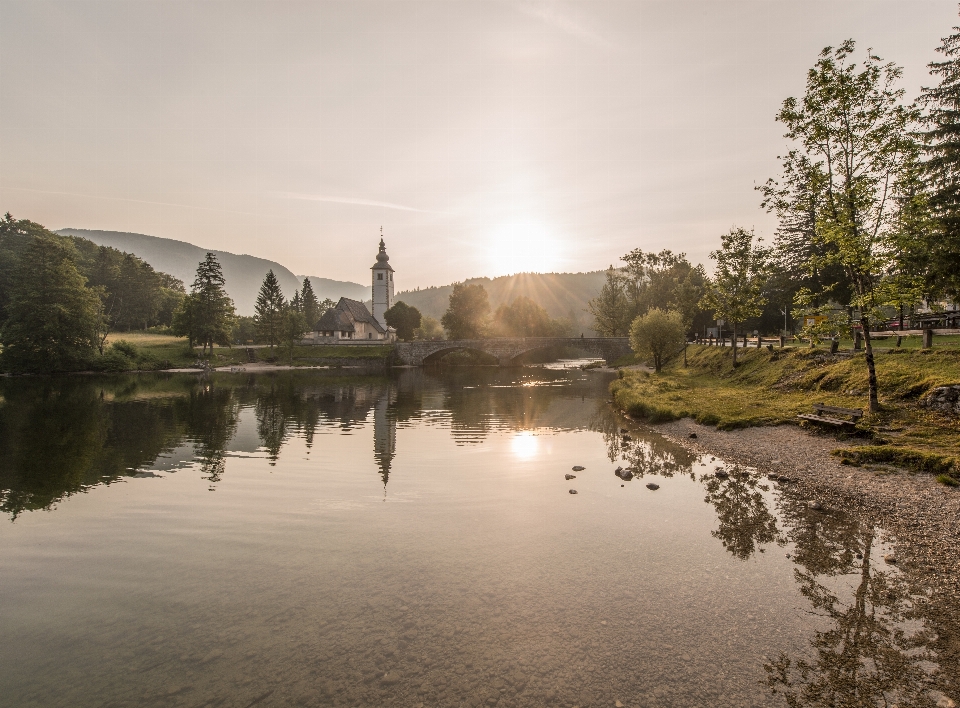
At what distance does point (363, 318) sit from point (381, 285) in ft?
40.5

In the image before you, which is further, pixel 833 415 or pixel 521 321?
pixel 521 321

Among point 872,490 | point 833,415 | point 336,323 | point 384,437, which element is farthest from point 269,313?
point 872,490

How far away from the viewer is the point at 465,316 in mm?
125000

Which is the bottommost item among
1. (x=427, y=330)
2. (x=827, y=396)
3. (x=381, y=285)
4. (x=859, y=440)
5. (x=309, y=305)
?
(x=859, y=440)

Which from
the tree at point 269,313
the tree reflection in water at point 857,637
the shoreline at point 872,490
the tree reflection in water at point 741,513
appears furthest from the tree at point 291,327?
the tree reflection in water at point 857,637

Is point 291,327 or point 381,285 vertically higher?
point 381,285

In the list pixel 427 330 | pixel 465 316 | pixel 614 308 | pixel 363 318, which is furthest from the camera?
pixel 427 330

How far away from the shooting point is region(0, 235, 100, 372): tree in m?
71.9

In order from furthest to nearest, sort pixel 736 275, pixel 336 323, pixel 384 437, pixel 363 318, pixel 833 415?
1. pixel 363 318
2. pixel 336 323
3. pixel 736 275
4. pixel 384 437
5. pixel 833 415

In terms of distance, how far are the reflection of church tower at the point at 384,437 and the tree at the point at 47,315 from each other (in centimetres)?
5959

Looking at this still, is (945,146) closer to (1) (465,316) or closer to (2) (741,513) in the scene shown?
(2) (741,513)

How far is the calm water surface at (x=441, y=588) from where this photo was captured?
27.8ft

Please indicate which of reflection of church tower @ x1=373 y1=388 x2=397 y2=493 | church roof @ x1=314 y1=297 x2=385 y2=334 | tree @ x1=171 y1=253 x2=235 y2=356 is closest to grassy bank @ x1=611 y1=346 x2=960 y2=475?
reflection of church tower @ x1=373 y1=388 x2=397 y2=493

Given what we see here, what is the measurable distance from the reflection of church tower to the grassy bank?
61.1 ft
